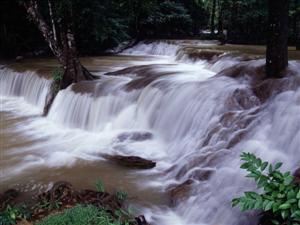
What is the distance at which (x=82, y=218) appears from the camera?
4.54m

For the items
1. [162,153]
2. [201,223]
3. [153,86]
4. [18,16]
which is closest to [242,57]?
[153,86]

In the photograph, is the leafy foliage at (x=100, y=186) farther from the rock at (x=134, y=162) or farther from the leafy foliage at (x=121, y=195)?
the rock at (x=134, y=162)

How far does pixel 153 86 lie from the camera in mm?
9328

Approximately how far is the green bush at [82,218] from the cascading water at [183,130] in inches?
29.2

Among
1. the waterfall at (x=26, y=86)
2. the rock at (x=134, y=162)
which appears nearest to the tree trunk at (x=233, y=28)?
the waterfall at (x=26, y=86)

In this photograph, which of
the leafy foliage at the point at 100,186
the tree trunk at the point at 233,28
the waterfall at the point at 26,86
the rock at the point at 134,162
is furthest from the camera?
the tree trunk at the point at 233,28

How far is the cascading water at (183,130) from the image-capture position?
5500 mm

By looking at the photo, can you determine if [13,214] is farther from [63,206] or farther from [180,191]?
[180,191]

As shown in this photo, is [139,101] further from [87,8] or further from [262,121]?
[87,8]

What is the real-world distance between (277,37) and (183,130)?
237cm

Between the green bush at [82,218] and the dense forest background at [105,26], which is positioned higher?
the dense forest background at [105,26]

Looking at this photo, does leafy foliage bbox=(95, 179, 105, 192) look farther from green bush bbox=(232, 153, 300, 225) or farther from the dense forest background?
the dense forest background

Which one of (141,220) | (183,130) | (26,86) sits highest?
(26,86)

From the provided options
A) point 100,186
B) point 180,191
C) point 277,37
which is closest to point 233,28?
point 277,37
